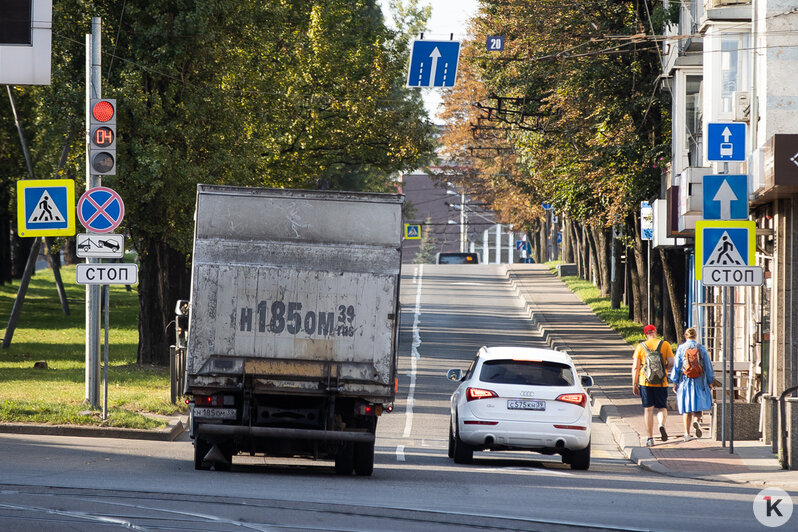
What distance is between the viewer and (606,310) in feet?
151

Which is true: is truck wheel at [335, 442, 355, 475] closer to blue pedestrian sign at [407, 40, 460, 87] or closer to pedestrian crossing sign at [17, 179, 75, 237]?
pedestrian crossing sign at [17, 179, 75, 237]

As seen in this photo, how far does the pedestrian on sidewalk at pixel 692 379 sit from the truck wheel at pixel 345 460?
23.5 ft

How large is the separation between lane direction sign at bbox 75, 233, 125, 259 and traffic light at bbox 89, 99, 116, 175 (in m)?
1.02

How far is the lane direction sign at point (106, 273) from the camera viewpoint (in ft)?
56.4

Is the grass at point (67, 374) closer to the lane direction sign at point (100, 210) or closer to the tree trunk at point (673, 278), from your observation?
the lane direction sign at point (100, 210)

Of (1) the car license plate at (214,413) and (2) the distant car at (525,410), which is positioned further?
(2) the distant car at (525,410)

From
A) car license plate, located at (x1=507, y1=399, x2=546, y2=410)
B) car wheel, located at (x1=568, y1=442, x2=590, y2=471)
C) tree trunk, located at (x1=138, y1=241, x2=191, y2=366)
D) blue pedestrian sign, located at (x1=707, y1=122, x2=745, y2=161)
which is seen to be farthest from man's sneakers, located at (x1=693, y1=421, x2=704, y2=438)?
tree trunk, located at (x1=138, y1=241, x2=191, y2=366)

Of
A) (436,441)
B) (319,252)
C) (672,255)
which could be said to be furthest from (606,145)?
(319,252)

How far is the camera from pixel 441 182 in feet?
218

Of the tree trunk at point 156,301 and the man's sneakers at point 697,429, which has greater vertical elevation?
the tree trunk at point 156,301

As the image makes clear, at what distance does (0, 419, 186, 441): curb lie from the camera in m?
16.7

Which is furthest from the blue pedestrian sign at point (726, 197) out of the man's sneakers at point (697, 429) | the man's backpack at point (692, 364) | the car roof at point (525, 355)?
the man's sneakers at point (697, 429)

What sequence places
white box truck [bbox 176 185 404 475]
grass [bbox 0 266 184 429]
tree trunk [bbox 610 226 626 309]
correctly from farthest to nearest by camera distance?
tree trunk [bbox 610 226 626 309], grass [bbox 0 266 184 429], white box truck [bbox 176 185 404 475]

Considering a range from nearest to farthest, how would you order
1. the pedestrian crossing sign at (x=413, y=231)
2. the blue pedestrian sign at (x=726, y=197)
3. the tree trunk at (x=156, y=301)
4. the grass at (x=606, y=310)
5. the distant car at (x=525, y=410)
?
the distant car at (x=525, y=410)
the blue pedestrian sign at (x=726, y=197)
the tree trunk at (x=156, y=301)
the grass at (x=606, y=310)
the pedestrian crossing sign at (x=413, y=231)
